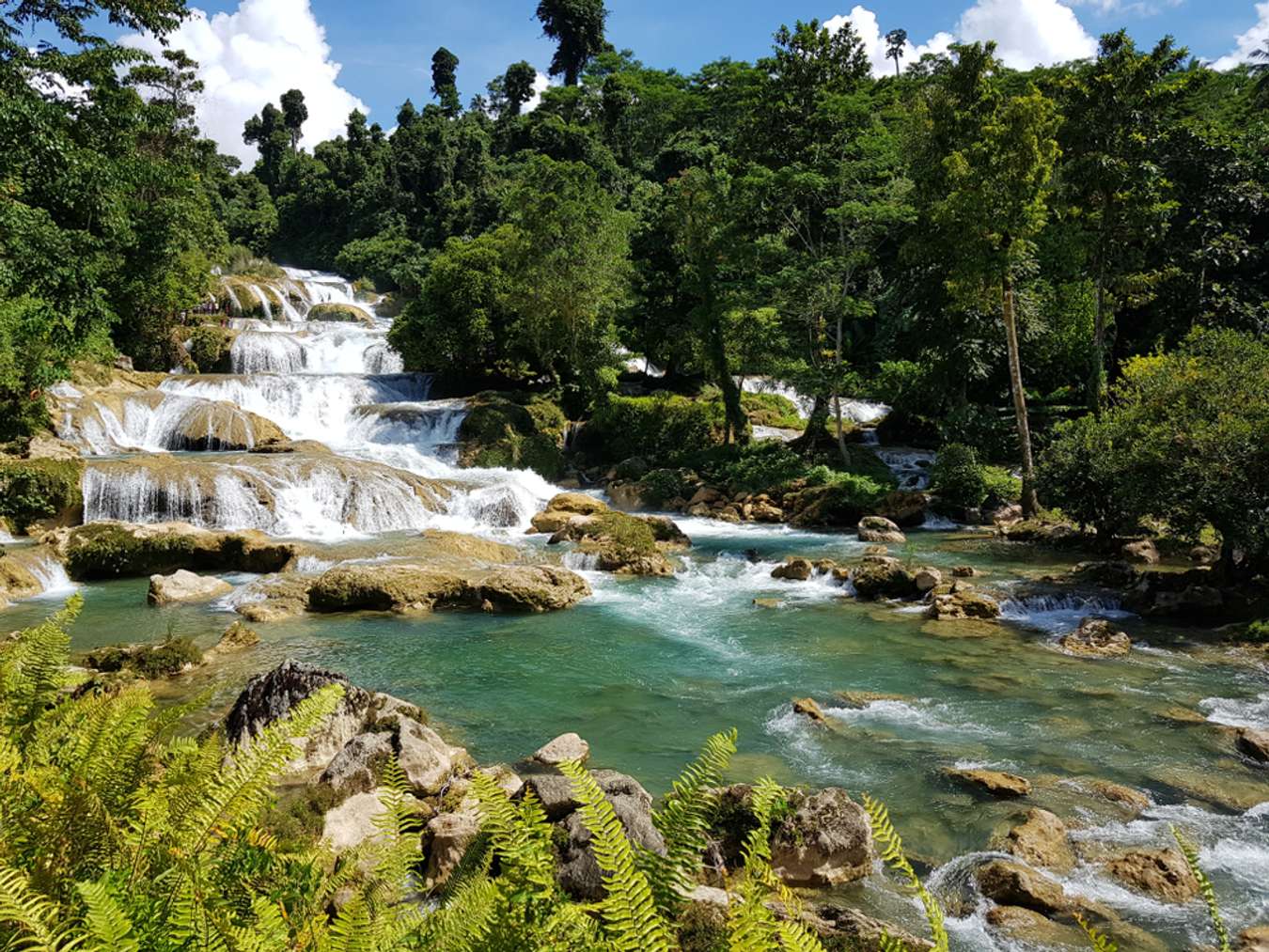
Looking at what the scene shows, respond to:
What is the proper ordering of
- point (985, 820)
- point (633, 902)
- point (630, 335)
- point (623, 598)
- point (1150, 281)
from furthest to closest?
point (630, 335), point (1150, 281), point (623, 598), point (985, 820), point (633, 902)

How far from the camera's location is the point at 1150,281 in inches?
944

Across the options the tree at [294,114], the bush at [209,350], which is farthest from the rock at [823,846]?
the tree at [294,114]

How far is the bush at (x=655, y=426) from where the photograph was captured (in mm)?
30594

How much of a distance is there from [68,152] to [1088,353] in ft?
98.2

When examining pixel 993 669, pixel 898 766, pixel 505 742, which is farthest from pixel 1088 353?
pixel 505 742

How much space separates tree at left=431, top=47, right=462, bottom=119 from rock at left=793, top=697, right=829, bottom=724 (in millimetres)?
80602

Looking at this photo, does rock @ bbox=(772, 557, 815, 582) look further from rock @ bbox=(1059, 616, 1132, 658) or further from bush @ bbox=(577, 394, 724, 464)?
bush @ bbox=(577, 394, 724, 464)

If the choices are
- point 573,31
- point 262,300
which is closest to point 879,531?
point 262,300

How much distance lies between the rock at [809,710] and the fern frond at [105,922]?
A: 830 cm

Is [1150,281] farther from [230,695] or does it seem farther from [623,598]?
[230,695]

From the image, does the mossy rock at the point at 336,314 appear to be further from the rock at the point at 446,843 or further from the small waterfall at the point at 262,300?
the rock at the point at 446,843

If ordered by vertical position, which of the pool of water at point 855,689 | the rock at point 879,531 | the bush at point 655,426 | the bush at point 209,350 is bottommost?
the pool of water at point 855,689

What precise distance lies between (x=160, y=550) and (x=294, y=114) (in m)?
83.8

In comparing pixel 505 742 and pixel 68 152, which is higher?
pixel 68 152
